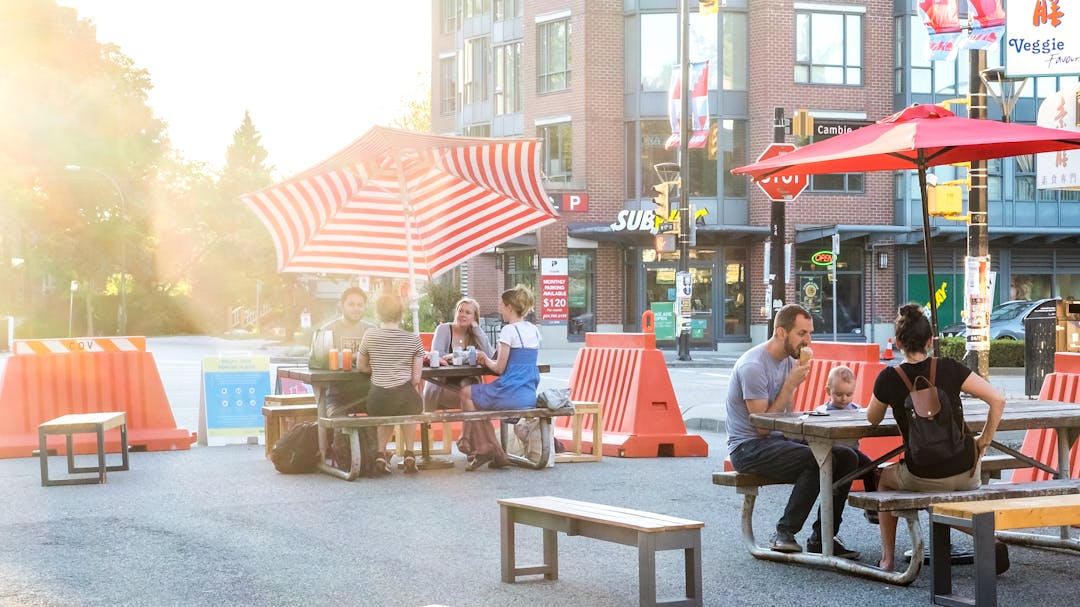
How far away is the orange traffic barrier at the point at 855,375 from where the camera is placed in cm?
1152

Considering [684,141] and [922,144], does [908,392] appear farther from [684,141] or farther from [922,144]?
[684,141]

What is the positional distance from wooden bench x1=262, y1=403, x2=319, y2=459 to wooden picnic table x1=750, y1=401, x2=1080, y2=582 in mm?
6488

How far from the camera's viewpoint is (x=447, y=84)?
52.3m

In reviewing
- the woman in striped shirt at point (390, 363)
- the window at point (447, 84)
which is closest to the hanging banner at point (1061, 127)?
the woman in striped shirt at point (390, 363)

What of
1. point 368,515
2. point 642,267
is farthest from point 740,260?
point 368,515

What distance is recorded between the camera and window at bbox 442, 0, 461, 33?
2031 inches

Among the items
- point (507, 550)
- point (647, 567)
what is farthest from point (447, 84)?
point (647, 567)

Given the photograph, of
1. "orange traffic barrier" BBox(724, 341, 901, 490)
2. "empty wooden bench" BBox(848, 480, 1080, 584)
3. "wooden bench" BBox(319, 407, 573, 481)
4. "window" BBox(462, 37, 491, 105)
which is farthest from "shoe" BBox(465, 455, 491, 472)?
"window" BBox(462, 37, 491, 105)

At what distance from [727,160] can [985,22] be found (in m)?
28.7

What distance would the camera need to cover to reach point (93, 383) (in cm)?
1428

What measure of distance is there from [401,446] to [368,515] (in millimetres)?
3707

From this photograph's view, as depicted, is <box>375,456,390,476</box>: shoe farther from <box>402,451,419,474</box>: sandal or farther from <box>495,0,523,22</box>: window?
<box>495,0,523,22</box>: window

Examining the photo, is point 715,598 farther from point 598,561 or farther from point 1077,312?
point 1077,312

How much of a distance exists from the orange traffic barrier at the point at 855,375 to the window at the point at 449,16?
41356 mm
